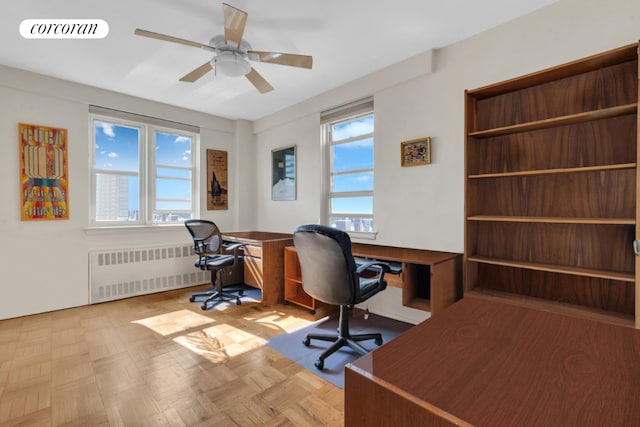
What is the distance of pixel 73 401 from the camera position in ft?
6.07

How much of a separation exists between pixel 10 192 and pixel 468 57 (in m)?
4.92

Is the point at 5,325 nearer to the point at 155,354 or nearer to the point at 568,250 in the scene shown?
the point at 155,354

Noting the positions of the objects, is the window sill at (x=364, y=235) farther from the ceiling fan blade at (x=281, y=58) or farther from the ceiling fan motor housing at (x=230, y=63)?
the ceiling fan motor housing at (x=230, y=63)

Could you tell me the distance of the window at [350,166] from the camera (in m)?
3.61

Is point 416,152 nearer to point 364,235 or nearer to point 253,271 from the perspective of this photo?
point 364,235

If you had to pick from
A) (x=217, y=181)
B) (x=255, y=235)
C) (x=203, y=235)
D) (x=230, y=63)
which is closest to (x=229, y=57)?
(x=230, y=63)

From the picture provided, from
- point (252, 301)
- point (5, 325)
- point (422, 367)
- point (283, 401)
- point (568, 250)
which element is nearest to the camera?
point (422, 367)

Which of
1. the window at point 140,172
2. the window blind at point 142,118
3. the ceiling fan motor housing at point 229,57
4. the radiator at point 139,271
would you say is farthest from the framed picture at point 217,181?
the ceiling fan motor housing at point 229,57

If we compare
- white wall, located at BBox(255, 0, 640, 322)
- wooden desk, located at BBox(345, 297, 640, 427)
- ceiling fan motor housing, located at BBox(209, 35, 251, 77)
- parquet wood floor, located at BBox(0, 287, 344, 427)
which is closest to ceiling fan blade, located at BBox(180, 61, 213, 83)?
ceiling fan motor housing, located at BBox(209, 35, 251, 77)

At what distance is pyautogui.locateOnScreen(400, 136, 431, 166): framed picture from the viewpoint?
2.94 m

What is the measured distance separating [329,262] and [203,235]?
218 centimetres

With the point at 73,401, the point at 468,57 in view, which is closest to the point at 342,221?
the point at 468,57

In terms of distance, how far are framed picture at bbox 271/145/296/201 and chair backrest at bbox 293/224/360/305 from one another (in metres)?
2.20

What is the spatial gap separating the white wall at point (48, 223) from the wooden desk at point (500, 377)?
4.22m
